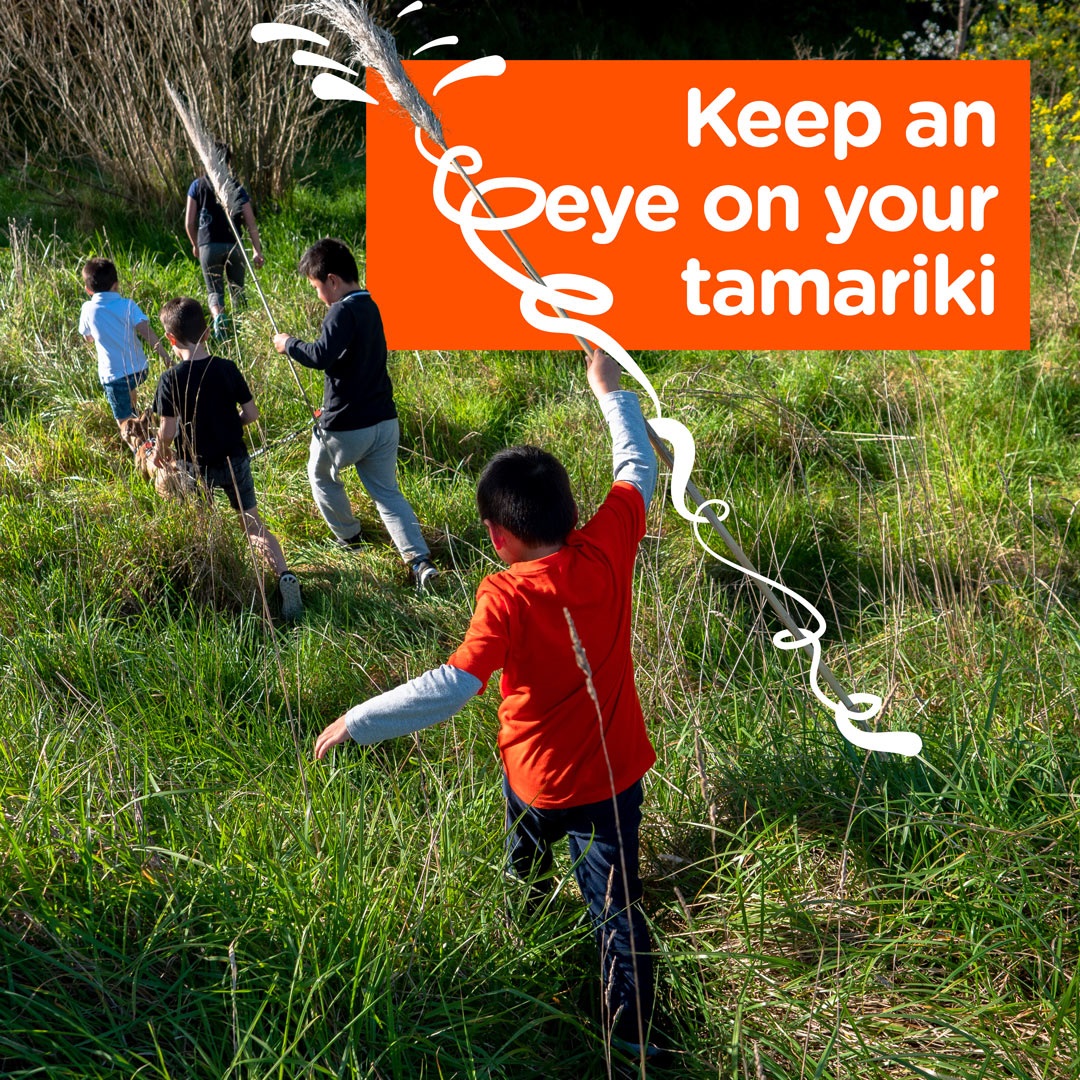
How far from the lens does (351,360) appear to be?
4.73 meters

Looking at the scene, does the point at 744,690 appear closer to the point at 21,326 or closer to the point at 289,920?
the point at 289,920

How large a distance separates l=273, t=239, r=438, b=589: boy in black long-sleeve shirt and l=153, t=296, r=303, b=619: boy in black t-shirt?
12.4 inches

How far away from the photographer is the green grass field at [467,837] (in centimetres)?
209

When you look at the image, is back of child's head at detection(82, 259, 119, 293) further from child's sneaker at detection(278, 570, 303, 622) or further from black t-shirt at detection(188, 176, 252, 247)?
child's sneaker at detection(278, 570, 303, 622)

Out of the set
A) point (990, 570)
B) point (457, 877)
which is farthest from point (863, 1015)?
point (990, 570)

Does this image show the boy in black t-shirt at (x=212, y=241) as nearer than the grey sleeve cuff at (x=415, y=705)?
No

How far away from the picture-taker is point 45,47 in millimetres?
9023

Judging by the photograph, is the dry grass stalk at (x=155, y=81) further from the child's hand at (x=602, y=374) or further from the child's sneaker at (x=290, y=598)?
the child's hand at (x=602, y=374)

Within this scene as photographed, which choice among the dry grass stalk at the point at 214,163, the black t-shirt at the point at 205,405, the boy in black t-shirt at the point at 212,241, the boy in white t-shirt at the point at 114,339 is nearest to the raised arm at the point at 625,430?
the black t-shirt at the point at 205,405

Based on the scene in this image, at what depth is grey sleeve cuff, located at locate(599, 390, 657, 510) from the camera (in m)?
2.59

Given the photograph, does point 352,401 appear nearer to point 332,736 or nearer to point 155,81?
point 332,736

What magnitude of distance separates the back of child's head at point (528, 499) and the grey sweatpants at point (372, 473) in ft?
8.44

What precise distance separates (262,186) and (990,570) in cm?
726

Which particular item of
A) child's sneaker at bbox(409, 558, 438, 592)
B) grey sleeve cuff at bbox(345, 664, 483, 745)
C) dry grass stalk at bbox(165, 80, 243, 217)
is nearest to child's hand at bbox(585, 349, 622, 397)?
grey sleeve cuff at bbox(345, 664, 483, 745)
